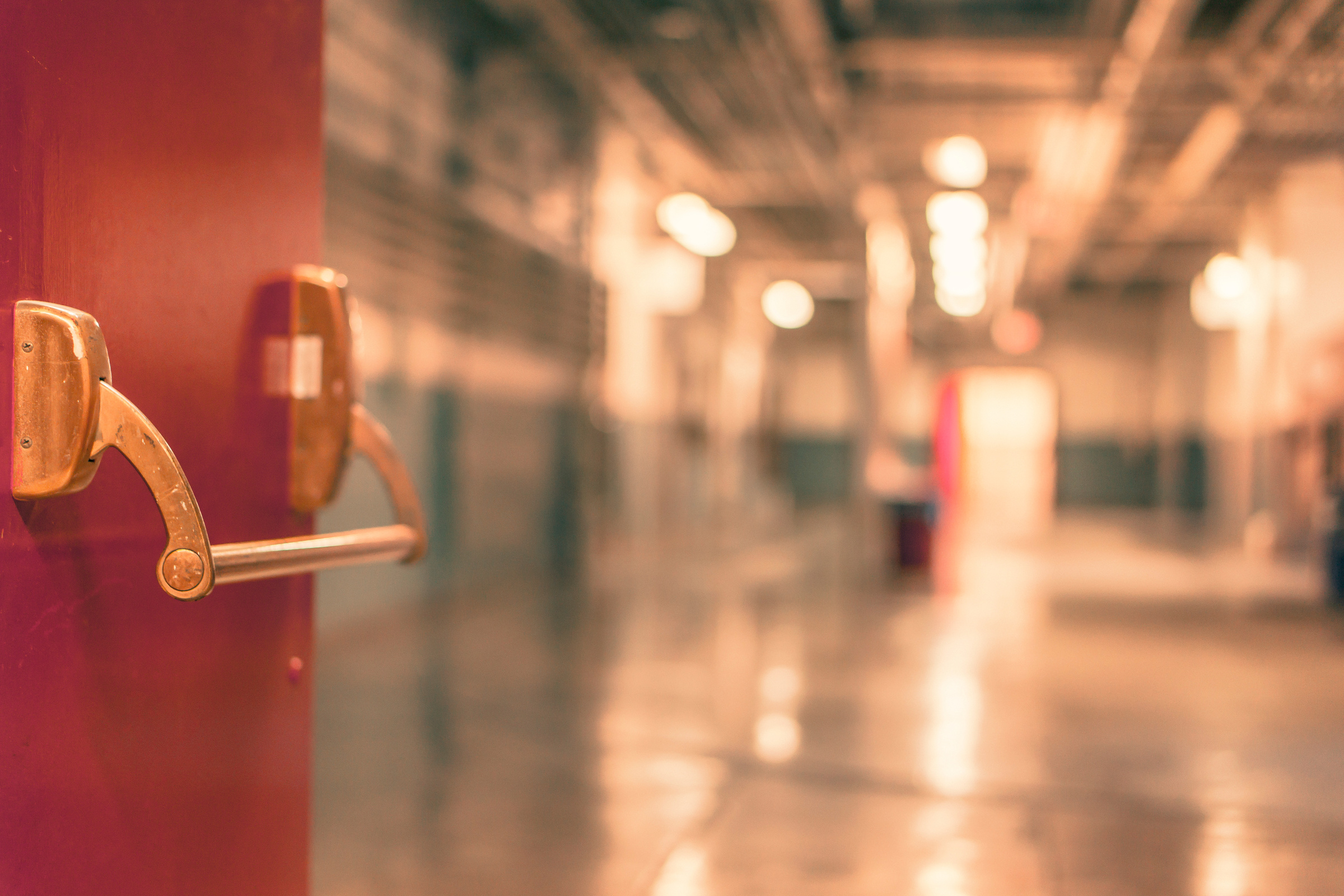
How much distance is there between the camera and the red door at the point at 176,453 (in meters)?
1.18

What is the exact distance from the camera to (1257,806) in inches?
139

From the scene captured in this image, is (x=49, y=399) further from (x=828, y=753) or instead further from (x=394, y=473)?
(x=828, y=753)

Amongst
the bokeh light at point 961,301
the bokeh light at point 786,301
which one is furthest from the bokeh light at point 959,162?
the bokeh light at point 786,301

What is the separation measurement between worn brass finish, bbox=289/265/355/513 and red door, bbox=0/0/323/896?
34mm

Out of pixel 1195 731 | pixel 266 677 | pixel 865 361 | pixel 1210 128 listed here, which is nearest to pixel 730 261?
pixel 865 361

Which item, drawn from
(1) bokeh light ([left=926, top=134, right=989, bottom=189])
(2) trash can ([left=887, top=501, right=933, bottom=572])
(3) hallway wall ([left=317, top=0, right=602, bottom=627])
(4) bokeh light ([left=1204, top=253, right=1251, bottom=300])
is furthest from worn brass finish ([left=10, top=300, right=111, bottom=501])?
(4) bokeh light ([left=1204, top=253, right=1251, bottom=300])

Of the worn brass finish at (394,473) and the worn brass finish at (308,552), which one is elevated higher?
the worn brass finish at (394,473)

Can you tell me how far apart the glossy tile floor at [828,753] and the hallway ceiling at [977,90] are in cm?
361

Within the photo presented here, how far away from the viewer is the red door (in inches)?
46.6

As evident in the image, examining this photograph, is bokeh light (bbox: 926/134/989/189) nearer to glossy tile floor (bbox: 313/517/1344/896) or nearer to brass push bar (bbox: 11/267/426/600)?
glossy tile floor (bbox: 313/517/1344/896)

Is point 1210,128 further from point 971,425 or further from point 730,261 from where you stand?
point 971,425

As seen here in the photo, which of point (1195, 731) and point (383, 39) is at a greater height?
point (383, 39)

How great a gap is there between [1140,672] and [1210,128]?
6.98m

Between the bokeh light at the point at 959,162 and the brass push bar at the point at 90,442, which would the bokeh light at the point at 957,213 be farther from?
the brass push bar at the point at 90,442
